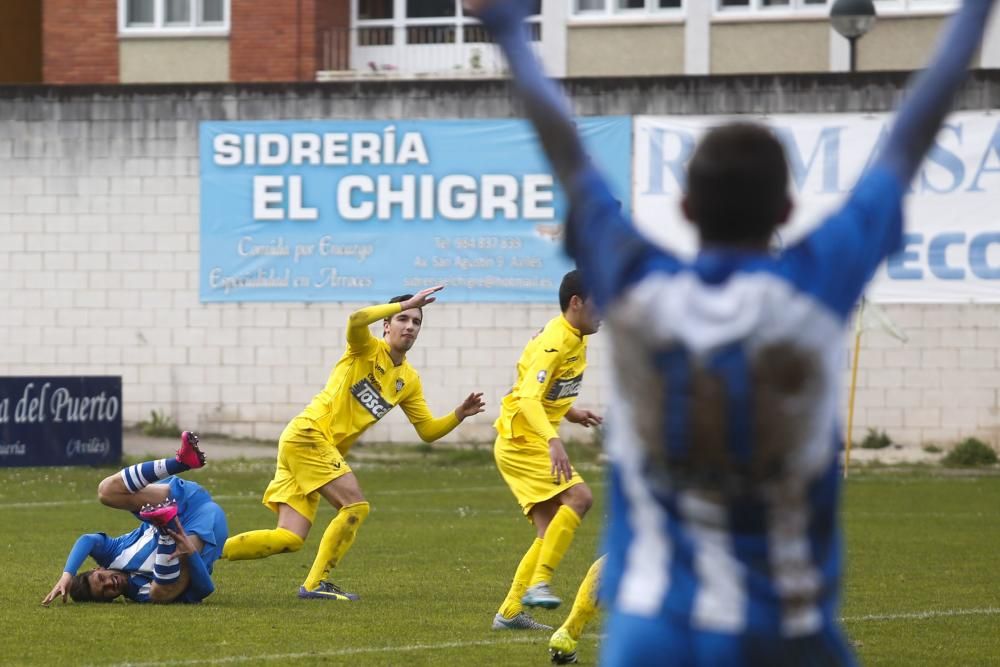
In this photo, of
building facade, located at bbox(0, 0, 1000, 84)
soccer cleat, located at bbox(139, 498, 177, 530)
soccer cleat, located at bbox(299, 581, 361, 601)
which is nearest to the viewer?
soccer cleat, located at bbox(139, 498, 177, 530)

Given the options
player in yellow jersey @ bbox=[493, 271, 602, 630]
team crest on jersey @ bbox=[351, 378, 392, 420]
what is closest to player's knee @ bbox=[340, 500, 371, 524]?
team crest on jersey @ bbox=[351, 378, 392, 420]

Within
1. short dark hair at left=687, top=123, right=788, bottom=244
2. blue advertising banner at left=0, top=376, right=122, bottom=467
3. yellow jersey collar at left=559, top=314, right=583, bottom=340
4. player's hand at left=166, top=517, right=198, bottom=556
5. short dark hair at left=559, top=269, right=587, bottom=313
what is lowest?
blue advertising banner at left=0, top=376, right=122, bottom=467

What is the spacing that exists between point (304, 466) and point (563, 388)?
2208 mm

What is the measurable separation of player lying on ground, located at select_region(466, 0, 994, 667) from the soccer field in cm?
500

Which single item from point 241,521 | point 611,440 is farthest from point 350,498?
point 611,440

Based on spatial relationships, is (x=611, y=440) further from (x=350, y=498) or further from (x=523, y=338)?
(x=523, y=338)

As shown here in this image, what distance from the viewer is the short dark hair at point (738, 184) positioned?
9.46ft

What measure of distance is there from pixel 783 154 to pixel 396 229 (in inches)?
807

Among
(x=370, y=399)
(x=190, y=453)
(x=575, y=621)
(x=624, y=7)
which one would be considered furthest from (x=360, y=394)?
(x=624, y=7)

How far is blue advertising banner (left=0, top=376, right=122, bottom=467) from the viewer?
20.4 meters

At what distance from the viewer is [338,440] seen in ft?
36.3

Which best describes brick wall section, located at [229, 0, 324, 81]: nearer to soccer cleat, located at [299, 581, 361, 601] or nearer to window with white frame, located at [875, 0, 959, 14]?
window with white frame, located at [875, 0, 959, 14]

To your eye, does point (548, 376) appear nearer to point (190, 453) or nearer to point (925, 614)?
point (190, 453)

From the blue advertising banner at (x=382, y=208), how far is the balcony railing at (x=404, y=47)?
6541mm
